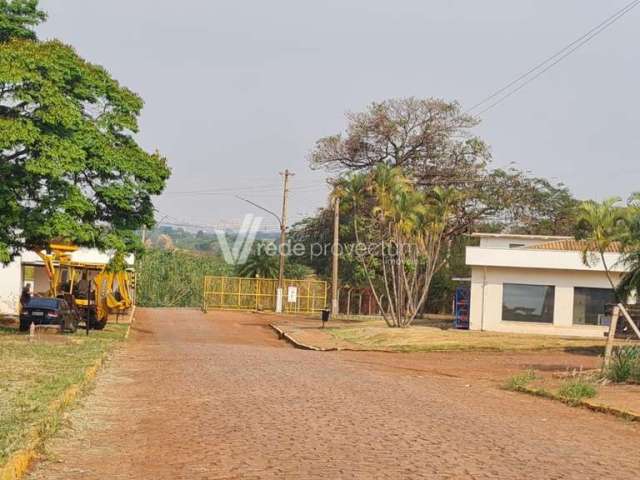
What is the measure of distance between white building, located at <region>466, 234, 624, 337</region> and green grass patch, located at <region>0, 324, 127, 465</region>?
16.8 meters

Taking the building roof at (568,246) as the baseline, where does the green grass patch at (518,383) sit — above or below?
below

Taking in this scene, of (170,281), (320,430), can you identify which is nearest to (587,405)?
(320,430)

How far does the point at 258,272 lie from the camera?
63.1 metres

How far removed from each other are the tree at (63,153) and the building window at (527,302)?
54.9 ft

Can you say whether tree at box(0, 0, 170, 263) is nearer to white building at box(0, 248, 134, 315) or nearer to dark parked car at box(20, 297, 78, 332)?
dark parked car at box(20, 297, 78, 332)

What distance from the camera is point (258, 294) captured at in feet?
196

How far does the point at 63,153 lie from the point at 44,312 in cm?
565

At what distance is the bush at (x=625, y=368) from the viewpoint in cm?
1809

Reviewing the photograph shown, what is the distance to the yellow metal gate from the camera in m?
58.8

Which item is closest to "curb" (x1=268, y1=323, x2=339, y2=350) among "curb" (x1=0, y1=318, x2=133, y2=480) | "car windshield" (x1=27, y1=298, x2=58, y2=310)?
"car windshield" (x1=27, y1=298, x2=58, y2=310)

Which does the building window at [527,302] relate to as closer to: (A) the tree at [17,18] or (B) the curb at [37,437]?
(A) the tree at [17,18]

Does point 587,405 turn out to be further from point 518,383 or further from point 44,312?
point 44,312

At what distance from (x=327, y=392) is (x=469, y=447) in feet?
18.0

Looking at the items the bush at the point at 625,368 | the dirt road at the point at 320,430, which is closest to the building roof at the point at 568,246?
the dirt road at the point at 320,430
